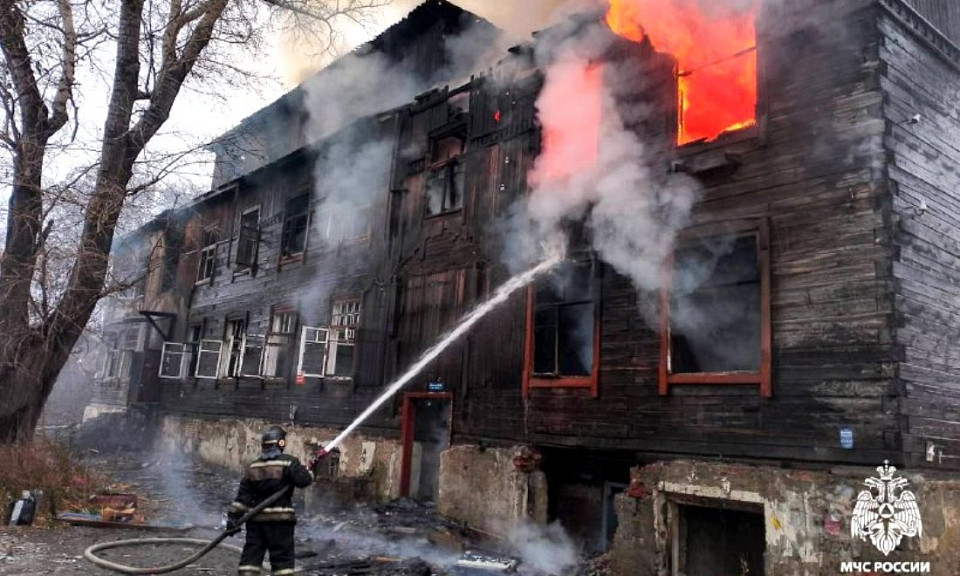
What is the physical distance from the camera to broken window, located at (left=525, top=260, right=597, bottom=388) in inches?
398

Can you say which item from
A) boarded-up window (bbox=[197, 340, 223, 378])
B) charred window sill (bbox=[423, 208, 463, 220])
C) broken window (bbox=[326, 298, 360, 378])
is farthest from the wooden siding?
boarded-up window (bbox=[197, 340, 223, 378])

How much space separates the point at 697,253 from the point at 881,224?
2220 millimetres

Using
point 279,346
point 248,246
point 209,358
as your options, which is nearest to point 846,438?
point 279,346

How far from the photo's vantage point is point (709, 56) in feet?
29.2

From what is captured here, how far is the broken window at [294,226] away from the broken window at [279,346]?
1739mm

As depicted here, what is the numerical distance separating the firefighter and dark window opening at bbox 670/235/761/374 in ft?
16.4

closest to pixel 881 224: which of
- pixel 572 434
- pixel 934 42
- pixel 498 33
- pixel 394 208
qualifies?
pixel 934 42

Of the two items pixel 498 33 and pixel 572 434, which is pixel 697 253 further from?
pixel 498 33

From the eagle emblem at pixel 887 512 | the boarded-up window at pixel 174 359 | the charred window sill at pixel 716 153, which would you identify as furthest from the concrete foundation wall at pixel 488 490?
the boarded-up window at pixel 174 359

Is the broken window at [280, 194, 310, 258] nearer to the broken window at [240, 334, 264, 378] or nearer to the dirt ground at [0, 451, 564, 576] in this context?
the broken window at [240, 334, 264, 378]

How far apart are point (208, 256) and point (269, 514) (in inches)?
697

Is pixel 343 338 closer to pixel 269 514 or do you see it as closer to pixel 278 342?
pixel 278 342

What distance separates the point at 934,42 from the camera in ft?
26.8

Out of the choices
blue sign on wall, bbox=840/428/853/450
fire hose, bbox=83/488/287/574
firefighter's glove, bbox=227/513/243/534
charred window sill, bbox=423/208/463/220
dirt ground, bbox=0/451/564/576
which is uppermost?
charred window sill, bbox=423/208/463/220
